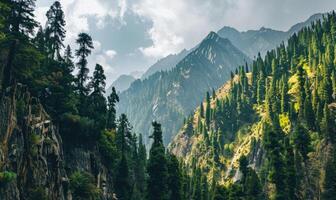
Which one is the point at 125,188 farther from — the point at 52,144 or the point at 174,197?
the point at 52,144

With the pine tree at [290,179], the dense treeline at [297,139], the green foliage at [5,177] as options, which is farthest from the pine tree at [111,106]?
the green foliage at [5,177]

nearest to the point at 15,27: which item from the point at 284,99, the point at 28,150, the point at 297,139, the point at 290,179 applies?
the point at 28,150

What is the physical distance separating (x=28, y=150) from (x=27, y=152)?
311 mm

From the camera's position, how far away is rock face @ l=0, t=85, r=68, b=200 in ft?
141

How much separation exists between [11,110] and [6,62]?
5.96 metres

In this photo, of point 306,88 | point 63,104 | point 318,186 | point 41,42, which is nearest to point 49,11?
point 41,42

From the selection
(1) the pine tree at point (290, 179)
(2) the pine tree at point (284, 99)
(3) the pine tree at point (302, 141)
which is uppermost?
(2) the pine tree at point (284, 99)

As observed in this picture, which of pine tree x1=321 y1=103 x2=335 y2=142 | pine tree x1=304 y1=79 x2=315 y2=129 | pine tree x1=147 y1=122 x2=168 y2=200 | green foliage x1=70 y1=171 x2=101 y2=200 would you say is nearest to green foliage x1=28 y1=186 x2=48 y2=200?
green foliage x1=70 y1=171 x2=101 y2=200

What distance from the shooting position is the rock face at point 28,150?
4309 cm

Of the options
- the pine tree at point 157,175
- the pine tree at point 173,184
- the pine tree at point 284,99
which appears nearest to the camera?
the pine tree at point 157,175

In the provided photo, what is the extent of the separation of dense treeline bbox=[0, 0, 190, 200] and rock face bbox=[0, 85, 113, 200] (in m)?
2.03

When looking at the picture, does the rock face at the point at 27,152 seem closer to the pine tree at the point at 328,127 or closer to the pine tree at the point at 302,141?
the pine tree at the point at 302,141

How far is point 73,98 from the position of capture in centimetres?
6431

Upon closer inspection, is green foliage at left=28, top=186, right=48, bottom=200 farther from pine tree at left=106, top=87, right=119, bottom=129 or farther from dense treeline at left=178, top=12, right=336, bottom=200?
pine tree at left=106, top=87, right=119, bottom=129
